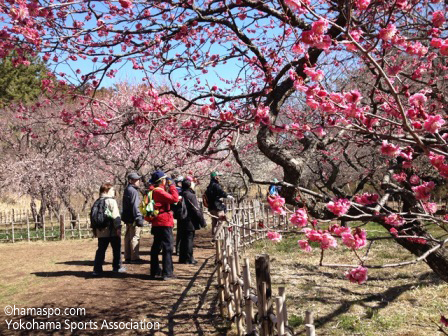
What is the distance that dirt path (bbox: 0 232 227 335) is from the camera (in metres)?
4.56

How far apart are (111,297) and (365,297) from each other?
3.59 m

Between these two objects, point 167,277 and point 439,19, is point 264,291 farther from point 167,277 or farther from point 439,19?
point 167,277

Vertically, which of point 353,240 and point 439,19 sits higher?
point 439,19

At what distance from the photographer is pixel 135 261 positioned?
7887mm

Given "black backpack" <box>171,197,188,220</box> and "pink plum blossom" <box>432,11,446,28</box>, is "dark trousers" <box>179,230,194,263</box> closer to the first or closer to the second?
"black backpack" <box>171,197,188,220</box>

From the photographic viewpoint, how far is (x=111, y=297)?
18.2 feet

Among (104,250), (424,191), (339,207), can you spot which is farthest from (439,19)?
(104,250)

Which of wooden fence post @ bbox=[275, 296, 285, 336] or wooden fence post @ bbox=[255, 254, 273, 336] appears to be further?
wooden fence post @ bbox=[255, 254, 273, 336]

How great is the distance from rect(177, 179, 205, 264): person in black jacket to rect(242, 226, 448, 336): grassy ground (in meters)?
1.67

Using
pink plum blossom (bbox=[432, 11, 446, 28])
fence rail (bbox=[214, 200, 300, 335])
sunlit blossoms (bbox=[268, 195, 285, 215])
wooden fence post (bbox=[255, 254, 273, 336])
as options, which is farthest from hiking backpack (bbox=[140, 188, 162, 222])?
pink plum blossom (bbox=[432, 11, 446, 28])

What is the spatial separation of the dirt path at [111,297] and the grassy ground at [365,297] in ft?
3.93

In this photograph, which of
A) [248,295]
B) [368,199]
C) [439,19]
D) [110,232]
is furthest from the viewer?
[110,232]

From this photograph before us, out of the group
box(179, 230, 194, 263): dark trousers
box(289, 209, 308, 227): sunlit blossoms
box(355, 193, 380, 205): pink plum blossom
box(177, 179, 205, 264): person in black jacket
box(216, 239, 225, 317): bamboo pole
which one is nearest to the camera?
box(289, 209, 308, 227): sunlit blossoms

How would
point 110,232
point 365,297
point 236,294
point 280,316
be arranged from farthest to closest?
point 110,232
point 365,297
point 236,294
point 280,316
